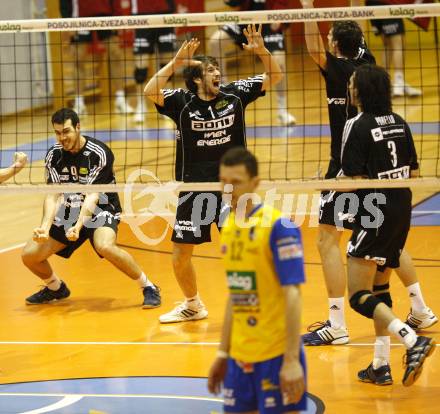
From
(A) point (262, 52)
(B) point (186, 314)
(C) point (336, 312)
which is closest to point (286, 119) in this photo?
(B) point (186, 314)

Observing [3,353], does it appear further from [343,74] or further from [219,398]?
[343,74]

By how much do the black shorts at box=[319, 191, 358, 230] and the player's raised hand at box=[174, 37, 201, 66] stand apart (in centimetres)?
142

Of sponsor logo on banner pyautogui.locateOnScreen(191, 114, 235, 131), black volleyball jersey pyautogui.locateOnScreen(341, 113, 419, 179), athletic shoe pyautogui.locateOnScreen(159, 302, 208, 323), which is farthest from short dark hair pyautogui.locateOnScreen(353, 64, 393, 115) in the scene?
athletic shoe pyautogui.locateOnScreen(159, 302, 208, 323)

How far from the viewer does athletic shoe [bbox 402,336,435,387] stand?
21.7ft

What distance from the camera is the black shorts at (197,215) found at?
8.33m

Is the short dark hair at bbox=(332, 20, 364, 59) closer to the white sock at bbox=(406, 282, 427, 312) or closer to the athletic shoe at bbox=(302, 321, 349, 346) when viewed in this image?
the white sock at bbox=(406, 282, 427, 312)

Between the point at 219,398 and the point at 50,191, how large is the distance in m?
1.89

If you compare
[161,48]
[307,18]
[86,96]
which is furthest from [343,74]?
[86,96]

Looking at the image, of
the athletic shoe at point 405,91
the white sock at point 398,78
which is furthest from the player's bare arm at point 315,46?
the athletic shoe at point 405,91

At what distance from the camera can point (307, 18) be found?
286 inches

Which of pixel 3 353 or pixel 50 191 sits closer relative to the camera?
pixel 50 191

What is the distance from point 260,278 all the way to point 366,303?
186 centimetres

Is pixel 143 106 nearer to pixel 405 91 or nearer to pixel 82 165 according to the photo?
pixel 405 91

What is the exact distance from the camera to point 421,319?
8.10 metres
